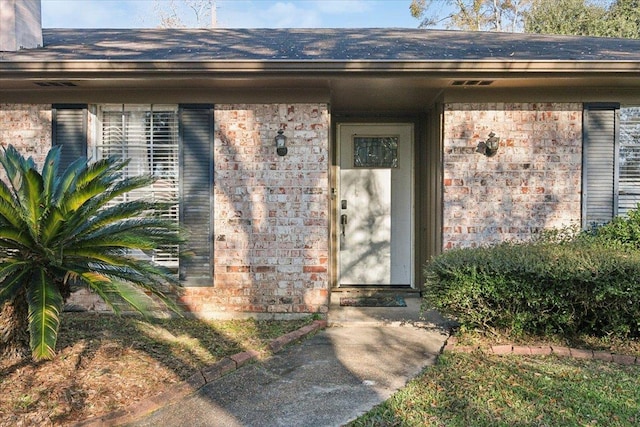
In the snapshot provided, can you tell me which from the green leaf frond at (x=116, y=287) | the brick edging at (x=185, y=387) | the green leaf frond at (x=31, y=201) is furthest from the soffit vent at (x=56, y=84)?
the brick edging at (x=185, y=387)

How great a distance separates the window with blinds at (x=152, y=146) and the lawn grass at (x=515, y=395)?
10.8ft

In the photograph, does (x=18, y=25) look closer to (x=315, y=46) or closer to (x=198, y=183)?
(x=198, y=183)

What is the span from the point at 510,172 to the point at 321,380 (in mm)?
3414

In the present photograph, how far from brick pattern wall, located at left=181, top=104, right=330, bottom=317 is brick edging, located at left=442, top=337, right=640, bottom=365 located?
5.76 ft

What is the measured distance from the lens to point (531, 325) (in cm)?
434

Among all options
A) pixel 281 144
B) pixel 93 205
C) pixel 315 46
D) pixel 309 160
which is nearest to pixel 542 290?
pixel 309 160

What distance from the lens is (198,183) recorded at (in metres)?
5.42

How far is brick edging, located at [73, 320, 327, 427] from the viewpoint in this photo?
295 centimetres

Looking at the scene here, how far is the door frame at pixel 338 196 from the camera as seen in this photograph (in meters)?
6.79

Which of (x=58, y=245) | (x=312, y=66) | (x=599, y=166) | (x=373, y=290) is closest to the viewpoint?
(x=58, y=245)

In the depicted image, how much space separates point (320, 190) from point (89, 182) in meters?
2.56

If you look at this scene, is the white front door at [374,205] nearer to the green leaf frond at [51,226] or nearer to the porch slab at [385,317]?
the porch slab at [385,317]

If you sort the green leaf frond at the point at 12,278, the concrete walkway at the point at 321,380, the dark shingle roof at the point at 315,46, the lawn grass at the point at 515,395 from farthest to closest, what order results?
the dark shingle roof at the point at 315,46, the green leaf frond at the point at 12,278, the concrete walkway at the point at 321,380, the lawn grass at the point at 515,395

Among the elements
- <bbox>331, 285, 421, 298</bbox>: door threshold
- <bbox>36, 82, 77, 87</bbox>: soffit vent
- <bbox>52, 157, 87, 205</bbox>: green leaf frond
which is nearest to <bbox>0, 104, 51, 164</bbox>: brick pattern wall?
<bbox>36, 82, 77, 87</bbox>: soffit vent
